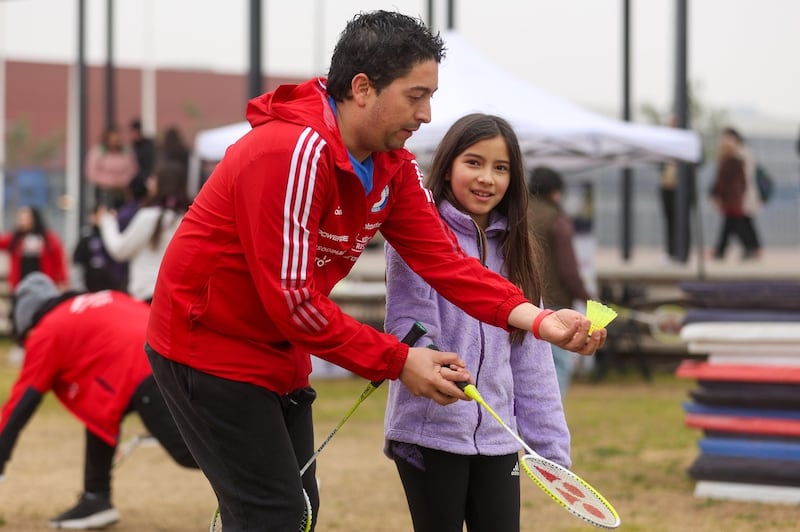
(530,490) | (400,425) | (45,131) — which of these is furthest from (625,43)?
(45,131)

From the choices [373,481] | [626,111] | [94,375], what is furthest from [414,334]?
[626,111]

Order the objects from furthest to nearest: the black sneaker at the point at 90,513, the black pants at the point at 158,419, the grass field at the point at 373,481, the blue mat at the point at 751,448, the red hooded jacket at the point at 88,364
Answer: the blue mat at the point at 751,448 < the grass field at the point at 373,481 < the black sneaker at the point at 90,513 < the red hooded jacket at the point at 88,364 < the black pants at the point at 158,419

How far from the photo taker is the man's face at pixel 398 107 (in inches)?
128

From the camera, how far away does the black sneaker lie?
654cm

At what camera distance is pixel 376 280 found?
1454 cm

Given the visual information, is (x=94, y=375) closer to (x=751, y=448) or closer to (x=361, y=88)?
(x=361, y=88)

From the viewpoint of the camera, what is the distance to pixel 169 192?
329 inches

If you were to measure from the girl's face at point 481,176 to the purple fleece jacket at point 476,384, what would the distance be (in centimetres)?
6

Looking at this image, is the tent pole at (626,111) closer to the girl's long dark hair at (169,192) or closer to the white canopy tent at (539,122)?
the white canopy tent at (539,122)

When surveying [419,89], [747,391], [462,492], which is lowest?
[747,391]

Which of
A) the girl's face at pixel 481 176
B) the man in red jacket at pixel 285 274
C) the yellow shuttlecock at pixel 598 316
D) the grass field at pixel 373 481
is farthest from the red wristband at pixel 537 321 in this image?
the grass field at pixel 373 481

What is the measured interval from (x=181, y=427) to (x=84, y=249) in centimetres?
800

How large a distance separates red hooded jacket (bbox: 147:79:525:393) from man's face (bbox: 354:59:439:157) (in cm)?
9

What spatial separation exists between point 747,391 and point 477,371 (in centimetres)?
379
